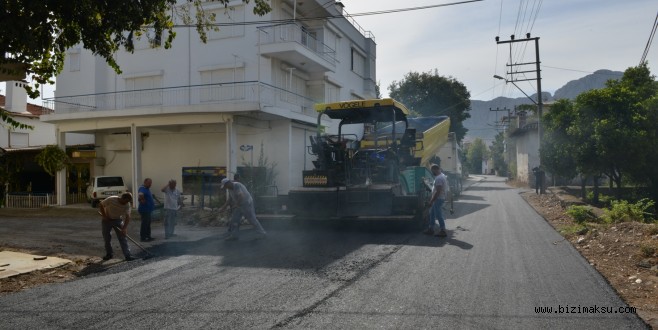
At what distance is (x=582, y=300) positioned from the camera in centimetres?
572

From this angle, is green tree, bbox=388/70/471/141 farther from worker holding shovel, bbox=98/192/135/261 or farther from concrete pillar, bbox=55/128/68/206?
worker holding shovel, bbox=98/192/135/261

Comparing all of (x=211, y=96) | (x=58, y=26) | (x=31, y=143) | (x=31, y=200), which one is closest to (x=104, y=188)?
(x=31, y=200)

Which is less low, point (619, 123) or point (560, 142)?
point (619, 123)

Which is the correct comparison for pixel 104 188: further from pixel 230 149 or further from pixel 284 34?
pixel 284 34

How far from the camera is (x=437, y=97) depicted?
43.2m

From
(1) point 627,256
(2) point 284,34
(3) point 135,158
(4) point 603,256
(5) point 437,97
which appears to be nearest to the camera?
(1) point 627,256

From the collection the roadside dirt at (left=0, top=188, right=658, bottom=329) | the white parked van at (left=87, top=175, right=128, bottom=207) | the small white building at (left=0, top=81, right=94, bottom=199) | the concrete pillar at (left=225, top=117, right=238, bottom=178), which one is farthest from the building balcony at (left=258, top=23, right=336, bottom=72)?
the small white building at (left=0, top=81, right=94, bottom=199)

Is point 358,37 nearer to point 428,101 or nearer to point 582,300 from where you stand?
→ point 428,101

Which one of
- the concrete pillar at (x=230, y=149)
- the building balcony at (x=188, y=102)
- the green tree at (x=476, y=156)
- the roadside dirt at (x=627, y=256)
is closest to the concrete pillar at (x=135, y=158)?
the building balcony at (x=188, y=102)

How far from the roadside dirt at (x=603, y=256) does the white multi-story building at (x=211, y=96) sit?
24.8 ft

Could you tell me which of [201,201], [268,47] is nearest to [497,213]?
[201,201]

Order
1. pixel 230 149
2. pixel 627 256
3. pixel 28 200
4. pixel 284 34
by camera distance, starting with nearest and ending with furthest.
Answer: pixel 627 256 → pixel 230 149 → pixel 284 34 → pixel 28 200

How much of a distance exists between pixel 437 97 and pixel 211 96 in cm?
2683

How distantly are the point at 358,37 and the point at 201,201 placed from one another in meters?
17.4
